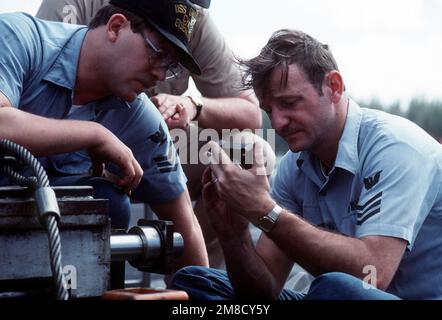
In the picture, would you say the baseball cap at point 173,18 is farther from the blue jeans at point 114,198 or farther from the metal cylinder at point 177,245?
the metal cylinder at point 177,245

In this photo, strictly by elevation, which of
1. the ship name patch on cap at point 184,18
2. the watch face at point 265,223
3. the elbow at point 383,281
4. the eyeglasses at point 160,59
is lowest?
the elbow at point 383,281

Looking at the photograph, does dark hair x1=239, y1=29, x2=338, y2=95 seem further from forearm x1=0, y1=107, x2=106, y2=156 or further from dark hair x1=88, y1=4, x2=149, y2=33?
forearm x1=0, y1=107, x2=106, y2=156

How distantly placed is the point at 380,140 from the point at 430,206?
243 millimetres

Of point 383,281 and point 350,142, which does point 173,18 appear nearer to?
point 350,142

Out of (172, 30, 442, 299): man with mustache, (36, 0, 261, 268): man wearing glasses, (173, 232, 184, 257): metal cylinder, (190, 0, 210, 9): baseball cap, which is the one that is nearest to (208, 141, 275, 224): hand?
(172, 30, 442, 299): man with mustache

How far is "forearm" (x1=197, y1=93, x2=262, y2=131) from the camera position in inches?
126

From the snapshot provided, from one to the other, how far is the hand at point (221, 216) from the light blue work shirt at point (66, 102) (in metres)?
0.31

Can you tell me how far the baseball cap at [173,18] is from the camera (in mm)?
2180

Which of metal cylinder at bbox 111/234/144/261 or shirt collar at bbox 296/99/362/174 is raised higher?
metal cylinder at bbox 111/234/144/261

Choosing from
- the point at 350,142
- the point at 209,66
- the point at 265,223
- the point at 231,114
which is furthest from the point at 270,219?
the point at 209,66

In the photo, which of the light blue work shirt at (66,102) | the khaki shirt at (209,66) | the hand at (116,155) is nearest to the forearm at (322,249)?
the hand at (116,155)

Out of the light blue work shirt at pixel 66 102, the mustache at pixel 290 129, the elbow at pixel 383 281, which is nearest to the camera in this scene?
the elbow at pixel 383 281

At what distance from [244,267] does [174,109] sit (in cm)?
81

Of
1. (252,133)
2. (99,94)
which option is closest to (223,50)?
(252,133)
